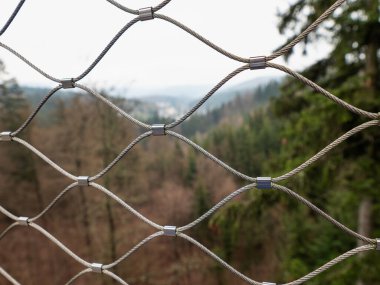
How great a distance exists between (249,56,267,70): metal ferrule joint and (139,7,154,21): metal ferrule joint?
0.87ft

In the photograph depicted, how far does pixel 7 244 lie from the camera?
8.44 metres

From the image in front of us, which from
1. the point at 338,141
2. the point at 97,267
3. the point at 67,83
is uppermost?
the point at 67,83

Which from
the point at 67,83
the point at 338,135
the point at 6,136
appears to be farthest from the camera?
the point at 338,135

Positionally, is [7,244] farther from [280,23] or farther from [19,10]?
[19,10]

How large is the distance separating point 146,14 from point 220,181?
42.7 feet

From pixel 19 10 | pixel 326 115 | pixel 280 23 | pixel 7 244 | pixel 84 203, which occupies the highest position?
pixel 280 23

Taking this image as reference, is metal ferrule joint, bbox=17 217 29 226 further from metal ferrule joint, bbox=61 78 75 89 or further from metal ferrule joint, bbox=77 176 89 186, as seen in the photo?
metal ferrule joint, bbox=61 78 75 89

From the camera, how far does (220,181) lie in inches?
534

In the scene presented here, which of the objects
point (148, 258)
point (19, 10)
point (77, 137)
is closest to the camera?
point (19, 10)

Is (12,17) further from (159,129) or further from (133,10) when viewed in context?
(159,129)

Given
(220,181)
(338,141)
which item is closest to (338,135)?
(338,141)

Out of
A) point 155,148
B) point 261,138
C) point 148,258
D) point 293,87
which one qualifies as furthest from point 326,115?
point 261,138

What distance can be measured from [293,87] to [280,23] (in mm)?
1075

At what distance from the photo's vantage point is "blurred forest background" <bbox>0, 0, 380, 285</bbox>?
2.71 meters
